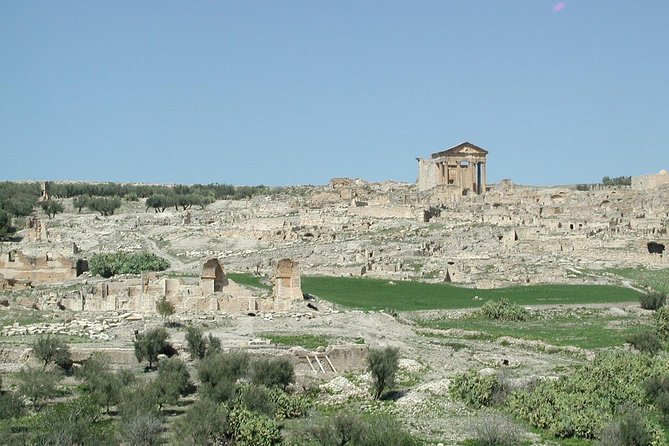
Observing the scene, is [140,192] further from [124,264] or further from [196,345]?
[196,345]

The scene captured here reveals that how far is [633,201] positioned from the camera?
253ft

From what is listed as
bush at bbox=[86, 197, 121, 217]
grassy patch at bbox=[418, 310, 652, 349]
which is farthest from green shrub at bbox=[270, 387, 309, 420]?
bush at bbox=[86, 197, 121, 217]

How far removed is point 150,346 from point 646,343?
15.4 meters

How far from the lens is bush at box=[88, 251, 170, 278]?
189 ft

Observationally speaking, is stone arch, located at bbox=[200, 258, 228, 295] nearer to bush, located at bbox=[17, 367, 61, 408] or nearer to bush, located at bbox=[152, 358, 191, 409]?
bush, located at bbox=[152, 358, 191, 409]

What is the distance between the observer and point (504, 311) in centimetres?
4288

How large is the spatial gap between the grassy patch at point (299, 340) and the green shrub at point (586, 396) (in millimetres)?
8633

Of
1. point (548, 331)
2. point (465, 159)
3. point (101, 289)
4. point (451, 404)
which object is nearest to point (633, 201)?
point (465, 159)

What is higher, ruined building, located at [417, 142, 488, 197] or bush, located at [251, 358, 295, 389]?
ruined building, located at [417, 142, 488, 197]

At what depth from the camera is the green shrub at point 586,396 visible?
71.1 feet

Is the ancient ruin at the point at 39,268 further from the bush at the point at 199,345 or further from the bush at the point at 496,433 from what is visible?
the bush at the point at 496,433

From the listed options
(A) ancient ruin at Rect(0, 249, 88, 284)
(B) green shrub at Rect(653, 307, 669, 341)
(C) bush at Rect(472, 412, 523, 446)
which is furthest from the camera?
(A) ancient ruin at Rect(0, 249, 88, 284)

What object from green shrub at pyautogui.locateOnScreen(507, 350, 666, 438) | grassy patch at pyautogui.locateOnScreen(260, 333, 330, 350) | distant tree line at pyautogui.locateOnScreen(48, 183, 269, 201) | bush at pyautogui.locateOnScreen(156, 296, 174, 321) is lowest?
green shrub at pyautogui.locateOnScreen(507, 350, 666, 438)

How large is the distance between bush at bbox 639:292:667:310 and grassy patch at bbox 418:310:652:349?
2.28 meters
